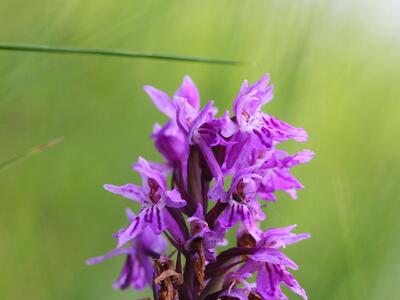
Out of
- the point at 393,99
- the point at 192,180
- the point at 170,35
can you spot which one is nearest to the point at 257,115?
the point at 192,180

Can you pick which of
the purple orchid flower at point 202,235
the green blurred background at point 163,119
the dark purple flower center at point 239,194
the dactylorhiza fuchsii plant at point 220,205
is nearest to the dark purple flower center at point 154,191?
the dactylorhiza fuchsii plant at point 220,205

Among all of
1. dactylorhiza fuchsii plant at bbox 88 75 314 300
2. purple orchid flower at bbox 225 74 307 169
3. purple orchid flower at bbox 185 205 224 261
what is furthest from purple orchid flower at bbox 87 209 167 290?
purple orchid flower at bbox 225 74 307 169

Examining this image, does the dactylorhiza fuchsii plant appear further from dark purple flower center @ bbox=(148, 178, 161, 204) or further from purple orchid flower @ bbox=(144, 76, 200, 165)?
purple orchid flower @ bbox=(144, 76, 200, 165)

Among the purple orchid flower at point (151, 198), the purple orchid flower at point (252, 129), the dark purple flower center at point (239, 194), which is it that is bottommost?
the purple orchid flower at point (151, 198)

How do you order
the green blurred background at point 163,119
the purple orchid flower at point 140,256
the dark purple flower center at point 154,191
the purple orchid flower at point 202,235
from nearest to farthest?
1. the purple orchid flower at point 202,235
2. the dark purple flower center at point 154,191
3. the purple orchid flower at point 140,256
4. the green blurred background at point 163,119

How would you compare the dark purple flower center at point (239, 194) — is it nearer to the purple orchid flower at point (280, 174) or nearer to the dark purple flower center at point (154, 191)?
the purple orchid flower at point (280, 174)

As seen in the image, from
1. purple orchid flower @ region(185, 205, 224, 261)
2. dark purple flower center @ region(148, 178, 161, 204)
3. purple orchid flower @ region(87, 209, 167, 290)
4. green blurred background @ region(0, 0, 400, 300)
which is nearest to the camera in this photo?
purple orchid flower @ region(185, 205, 224, 261)

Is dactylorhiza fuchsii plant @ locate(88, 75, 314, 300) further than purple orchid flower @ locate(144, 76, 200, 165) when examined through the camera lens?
No

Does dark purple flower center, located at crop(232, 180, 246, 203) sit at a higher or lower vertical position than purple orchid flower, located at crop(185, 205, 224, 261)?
higher

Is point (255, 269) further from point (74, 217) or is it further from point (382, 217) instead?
point (74, 217)
